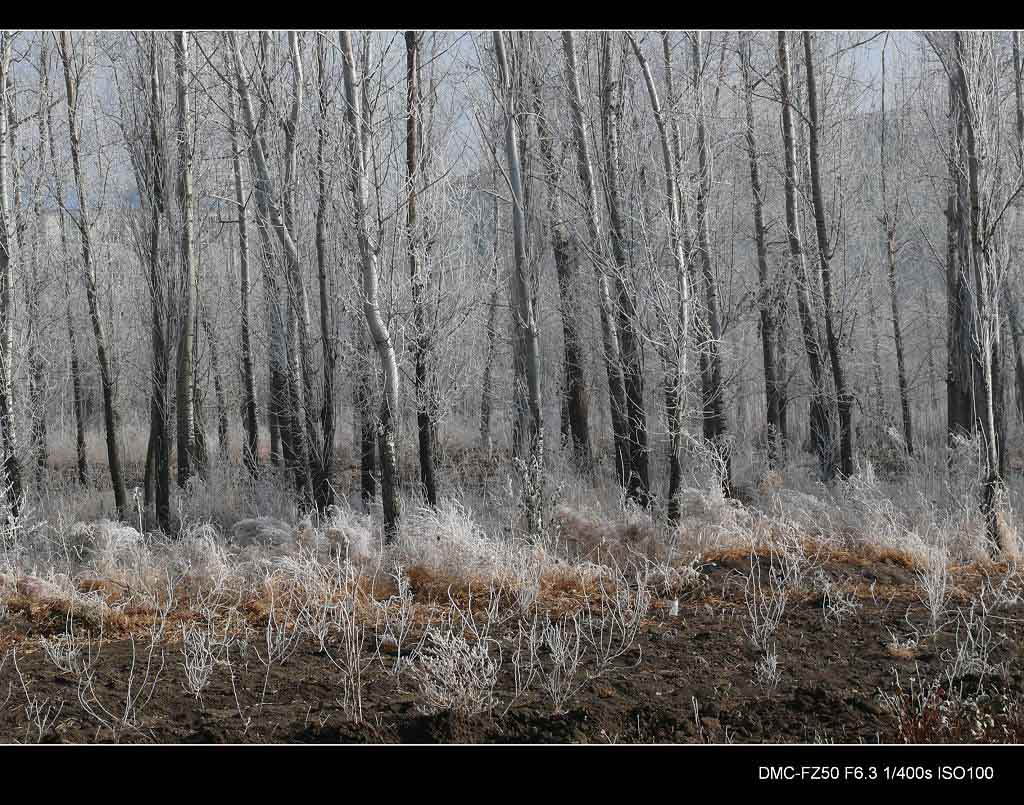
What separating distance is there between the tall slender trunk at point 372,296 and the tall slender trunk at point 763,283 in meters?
6.99

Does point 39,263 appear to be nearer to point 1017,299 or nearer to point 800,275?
point 800,275

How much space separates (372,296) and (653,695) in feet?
14.5

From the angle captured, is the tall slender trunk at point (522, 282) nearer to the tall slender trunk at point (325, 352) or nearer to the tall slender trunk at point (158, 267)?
the tall slender trunk at point (325, 352)

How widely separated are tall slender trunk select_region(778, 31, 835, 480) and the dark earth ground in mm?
6065

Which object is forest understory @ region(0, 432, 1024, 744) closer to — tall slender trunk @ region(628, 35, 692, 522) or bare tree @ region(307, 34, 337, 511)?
tall slender trunk @ region(628, 35, 692, 522)

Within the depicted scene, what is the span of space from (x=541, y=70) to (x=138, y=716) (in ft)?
29.5

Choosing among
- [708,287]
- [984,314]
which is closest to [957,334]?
[708,287]

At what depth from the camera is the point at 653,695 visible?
3914mm

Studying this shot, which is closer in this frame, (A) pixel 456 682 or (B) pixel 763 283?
(A) pixel 456 682

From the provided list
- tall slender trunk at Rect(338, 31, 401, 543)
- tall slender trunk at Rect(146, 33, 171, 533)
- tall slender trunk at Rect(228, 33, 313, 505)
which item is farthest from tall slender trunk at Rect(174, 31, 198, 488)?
tall slender trunk at Rect(338, 31, 401, 543)

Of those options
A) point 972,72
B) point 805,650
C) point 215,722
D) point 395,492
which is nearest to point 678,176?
point 972,72

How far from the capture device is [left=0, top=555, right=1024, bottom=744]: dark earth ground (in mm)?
3557

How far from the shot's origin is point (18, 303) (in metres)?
9.52

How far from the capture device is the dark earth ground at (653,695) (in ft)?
11.7
